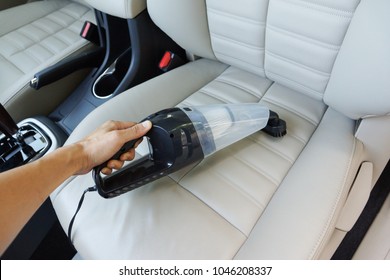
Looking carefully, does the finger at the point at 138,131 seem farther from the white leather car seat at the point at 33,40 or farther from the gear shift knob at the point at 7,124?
the white leather car seat at the point at 33,40

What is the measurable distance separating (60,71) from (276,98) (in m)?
0.71

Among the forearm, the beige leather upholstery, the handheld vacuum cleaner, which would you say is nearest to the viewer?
the forearm

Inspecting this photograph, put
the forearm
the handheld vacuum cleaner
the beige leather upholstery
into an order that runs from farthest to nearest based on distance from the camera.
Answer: the beige leather upholstery → the handheld vacuum cleaner → the forearm

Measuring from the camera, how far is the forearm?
1.62 feet

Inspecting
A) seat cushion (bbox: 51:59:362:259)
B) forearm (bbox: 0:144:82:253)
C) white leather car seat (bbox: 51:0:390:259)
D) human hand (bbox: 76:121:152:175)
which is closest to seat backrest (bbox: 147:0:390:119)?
white leather car seat (bbox: 51:0:390:259)

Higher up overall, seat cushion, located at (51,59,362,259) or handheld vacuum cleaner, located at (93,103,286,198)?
handheld vacuum cleaner, located at (93,103,286,198)

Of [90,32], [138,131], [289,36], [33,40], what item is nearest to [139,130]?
[138,131]

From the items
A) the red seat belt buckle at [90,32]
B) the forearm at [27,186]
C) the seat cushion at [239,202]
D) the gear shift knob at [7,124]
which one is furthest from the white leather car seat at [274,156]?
the red seat belt buckle at [90,32]

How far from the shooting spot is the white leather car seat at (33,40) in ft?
3.54

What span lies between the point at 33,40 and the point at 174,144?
3.14 feet

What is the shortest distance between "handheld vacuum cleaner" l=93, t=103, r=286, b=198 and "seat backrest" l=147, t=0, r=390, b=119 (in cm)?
19

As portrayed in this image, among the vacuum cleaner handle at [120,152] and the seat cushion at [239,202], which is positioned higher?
the vacuum cleaner handle at [120,152]

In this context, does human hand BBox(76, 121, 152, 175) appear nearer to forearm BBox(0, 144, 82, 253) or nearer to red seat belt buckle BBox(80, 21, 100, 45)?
forearm BBox(0, 144, 82, 253)

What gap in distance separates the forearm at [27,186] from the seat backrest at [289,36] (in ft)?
1.54
